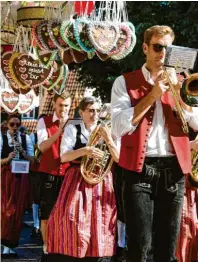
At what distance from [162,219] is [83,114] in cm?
242

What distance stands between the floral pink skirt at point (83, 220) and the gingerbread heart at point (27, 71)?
2279 millimetres

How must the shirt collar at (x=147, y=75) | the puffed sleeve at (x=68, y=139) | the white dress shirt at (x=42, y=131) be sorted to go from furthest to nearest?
the white dress shirt at (x=42, y=131) → the puffed sleeve at (x=68, y=139) → the shirt collar at (x=147, y=75)

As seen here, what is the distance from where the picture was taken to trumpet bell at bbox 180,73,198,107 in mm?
4016

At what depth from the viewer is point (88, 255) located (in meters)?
5.97

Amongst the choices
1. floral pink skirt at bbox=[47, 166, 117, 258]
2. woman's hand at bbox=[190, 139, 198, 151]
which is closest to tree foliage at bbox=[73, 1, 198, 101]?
floral pink skirt at bbox=[47, 166, 117, 258]

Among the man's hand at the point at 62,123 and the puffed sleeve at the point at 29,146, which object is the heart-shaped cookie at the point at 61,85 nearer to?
the puffed sleeve at the point at 29,146

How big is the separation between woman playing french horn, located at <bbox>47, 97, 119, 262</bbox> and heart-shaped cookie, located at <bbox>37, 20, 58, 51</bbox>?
1586 mm

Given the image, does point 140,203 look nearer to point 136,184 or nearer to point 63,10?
point 136,184

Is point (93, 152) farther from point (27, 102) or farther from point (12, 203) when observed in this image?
point (27, 102)

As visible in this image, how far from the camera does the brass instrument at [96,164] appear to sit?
6094mm

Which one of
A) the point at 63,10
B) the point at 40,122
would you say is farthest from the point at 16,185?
the point at 63,10

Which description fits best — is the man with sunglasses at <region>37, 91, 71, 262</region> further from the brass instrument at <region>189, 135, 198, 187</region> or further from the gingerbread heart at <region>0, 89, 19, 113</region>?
the gingerbread heart at <region>0, 89, 19, 113</region>

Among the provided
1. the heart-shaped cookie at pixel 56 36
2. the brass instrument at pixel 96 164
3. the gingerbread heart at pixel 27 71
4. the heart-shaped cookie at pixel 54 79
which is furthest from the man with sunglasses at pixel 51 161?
the heart-shaped cookie at pixel 54 79

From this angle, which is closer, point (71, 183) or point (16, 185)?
point (71, 183)
